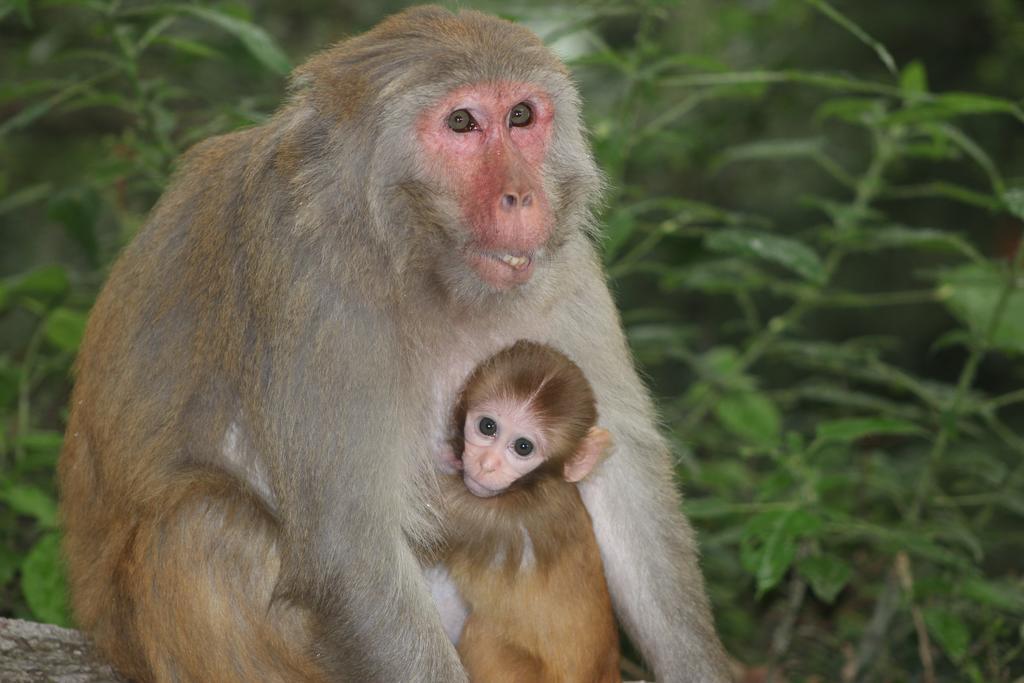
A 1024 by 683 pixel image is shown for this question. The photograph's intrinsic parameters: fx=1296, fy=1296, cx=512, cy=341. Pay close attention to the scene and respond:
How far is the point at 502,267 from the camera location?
361 cm

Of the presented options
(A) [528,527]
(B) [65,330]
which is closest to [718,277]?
(A) [528,527]

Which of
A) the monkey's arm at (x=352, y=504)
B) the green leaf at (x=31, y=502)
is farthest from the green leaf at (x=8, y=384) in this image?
the monkey's arm at (x=352, y=504)

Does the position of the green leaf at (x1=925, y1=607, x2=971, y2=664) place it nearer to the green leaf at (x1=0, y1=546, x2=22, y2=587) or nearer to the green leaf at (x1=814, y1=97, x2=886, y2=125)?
the green leaf at (x1=814, y1=97, x2=886, y2=125)

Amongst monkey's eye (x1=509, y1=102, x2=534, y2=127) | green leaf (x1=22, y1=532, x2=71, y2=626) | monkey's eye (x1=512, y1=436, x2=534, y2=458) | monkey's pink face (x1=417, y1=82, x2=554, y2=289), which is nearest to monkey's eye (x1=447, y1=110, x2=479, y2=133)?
monkey's pink face (x1=417, y1=82, x2=554, y2=289)

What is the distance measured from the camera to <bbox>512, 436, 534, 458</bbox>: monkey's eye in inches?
160

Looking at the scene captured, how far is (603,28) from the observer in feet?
33.8

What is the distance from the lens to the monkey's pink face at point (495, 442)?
3.98 meters

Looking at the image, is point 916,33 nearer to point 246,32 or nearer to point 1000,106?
point 1000,106

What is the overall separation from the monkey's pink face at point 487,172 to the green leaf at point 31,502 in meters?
2.39

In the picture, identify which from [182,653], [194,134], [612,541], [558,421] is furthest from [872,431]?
[194,134]

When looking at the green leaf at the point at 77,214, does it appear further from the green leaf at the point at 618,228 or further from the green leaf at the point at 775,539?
the green leaf at the point at 775,539

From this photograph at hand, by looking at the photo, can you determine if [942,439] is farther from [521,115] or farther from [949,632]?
[521,115]

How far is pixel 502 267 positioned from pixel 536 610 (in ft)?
3.41

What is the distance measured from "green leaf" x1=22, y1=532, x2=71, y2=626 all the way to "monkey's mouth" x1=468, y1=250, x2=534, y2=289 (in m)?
2.19
